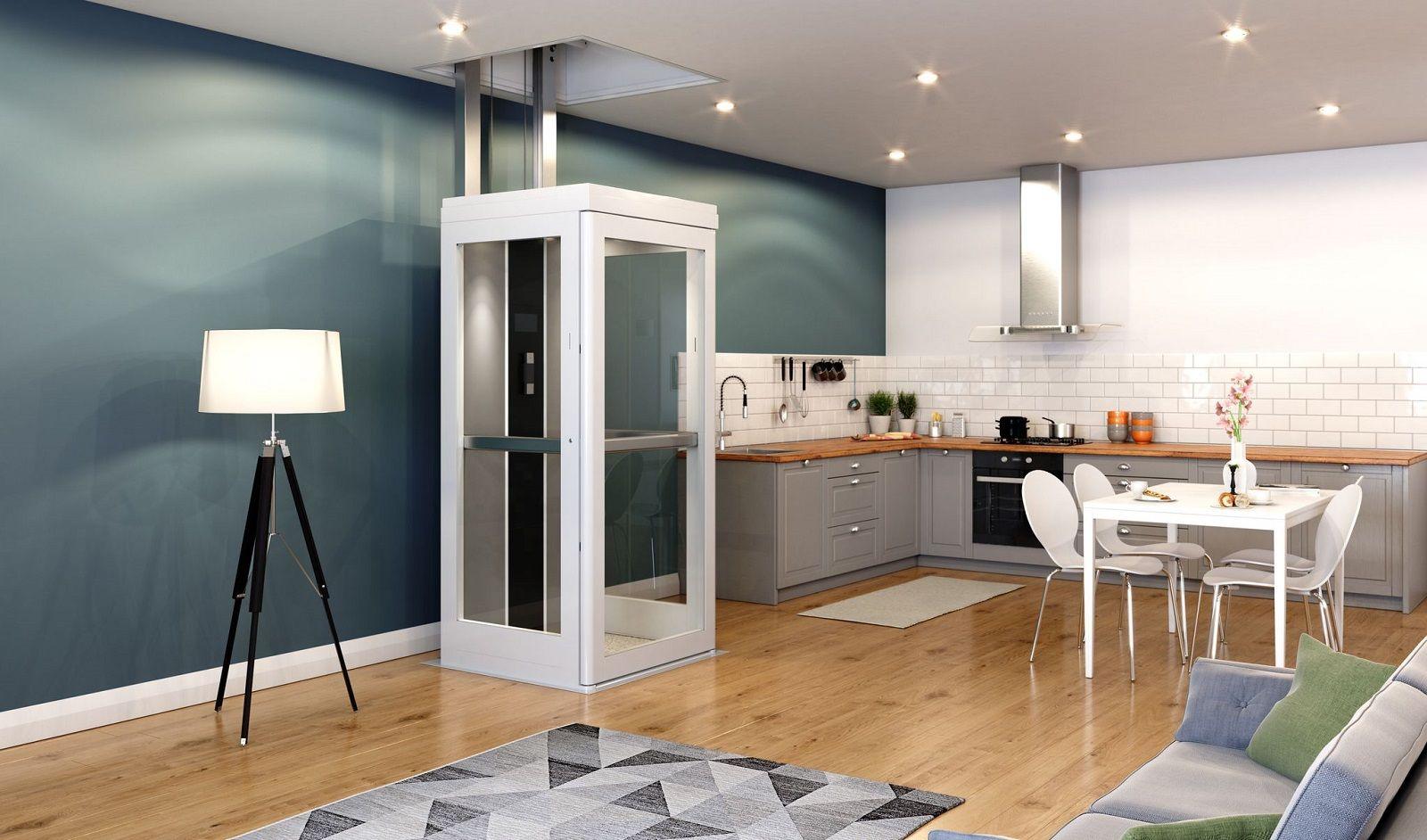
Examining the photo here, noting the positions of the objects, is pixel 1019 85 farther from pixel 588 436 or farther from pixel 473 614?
pixel 473 614

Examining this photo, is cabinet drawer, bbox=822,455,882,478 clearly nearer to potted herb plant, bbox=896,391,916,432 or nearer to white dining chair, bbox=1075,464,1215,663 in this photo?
potted herb plant, bbox=896,391,916,432

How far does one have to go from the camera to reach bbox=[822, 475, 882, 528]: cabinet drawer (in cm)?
760

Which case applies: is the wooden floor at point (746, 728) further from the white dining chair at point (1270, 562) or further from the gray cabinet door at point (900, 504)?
the gray cabinet door at point (900, 504)

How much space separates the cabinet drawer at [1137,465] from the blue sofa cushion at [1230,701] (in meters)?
4.46

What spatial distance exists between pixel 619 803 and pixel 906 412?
5.83 m

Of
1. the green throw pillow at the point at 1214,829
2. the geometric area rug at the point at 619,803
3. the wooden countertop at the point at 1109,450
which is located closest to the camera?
the green throw pillow at the point at 1214,829

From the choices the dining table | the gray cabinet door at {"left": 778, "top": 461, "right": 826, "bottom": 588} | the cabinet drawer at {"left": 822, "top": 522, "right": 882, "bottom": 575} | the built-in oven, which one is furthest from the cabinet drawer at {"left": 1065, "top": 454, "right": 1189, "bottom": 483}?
the dining table

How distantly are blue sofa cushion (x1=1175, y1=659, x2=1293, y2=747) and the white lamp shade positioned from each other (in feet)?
10.3

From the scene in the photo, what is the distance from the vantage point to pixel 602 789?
3.93m

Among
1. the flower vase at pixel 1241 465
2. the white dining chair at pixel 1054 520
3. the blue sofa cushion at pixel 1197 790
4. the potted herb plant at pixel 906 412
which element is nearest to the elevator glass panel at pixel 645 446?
the white dining chair at pixel 1054 520

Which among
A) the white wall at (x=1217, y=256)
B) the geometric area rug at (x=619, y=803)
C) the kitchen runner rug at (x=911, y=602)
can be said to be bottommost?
the geometric area rug at (x=619, y=803)

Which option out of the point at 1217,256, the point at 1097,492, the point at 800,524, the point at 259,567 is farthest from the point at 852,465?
the point at 259,567

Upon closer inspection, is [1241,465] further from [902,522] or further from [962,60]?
[902,522]

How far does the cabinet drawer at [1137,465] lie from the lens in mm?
7535
